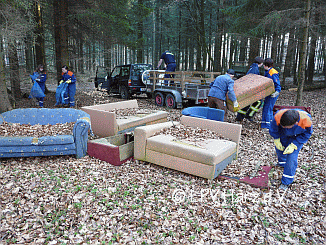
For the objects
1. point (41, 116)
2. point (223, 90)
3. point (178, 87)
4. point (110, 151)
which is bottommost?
point (110, 151)

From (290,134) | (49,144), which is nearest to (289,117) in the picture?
(290,134)

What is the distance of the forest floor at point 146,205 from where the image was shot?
111 inches

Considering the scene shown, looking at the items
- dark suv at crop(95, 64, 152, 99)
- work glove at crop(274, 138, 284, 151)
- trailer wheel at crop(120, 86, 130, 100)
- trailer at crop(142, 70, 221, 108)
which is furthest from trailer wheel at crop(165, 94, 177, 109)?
work glove at crop(274, 138, 284, 151)

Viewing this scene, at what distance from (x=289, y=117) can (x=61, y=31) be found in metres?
10.5

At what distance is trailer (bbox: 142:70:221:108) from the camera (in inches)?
358

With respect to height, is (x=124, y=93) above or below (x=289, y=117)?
below

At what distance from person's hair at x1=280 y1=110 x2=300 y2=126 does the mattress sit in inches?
113

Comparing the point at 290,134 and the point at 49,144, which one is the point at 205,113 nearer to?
the point at 290,134

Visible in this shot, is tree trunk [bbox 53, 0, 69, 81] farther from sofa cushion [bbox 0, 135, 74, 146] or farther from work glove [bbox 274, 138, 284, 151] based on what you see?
work glove [bbox 274, 138, 284, 151]

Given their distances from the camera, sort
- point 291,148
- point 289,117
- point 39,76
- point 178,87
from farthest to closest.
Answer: point 178,87, point 39,76, point 291,148, point 289,117

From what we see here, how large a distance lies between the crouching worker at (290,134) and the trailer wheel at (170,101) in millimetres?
6064

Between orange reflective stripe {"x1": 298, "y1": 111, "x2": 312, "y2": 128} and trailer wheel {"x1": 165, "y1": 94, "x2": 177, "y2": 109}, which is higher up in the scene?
orange reflective stripe {"x1": 298, "y1": 111, "x2": 312, "y2": 128}

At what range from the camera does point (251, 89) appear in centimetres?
673

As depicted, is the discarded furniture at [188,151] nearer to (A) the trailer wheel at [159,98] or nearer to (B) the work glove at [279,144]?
(B) the work glove at [279,144]
